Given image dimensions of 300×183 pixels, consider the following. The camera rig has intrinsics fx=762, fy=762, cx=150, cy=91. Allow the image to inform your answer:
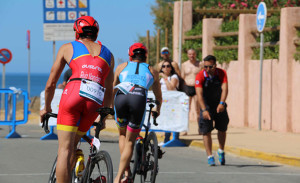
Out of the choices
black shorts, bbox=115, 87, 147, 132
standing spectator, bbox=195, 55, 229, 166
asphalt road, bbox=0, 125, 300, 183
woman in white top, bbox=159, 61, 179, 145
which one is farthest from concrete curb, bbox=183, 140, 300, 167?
black shorts, bbox=115, 87, 147, 132

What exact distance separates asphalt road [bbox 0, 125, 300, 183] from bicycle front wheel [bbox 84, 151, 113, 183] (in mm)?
3047

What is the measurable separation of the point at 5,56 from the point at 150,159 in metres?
19.0

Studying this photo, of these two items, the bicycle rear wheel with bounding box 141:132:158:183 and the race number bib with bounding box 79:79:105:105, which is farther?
the bicycle rear wheel with bounding box 141:132:158:183

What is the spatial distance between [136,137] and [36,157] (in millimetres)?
4012

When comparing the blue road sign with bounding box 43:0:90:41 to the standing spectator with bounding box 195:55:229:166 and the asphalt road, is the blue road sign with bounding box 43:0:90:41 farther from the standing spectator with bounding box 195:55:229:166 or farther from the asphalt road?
the standing spectator with bounding box 195:55:229:166

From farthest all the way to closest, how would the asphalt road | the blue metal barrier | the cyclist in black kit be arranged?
the blue metal barrier < the asphalt road < the cyclist in black kit

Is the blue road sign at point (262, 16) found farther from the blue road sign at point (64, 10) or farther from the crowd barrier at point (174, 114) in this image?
the blue road sign at point (64, 10)

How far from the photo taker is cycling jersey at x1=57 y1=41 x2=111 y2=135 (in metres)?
6.89

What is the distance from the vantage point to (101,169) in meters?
6.75

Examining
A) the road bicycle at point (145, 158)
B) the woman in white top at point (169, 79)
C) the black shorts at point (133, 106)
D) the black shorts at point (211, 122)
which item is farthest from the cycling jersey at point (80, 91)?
the woman in white top at point (169, 79)

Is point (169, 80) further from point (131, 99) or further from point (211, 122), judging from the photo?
point (131, 99)

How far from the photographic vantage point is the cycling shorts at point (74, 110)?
271 inches

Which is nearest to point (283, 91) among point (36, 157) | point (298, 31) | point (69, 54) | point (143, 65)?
point (298, 31)

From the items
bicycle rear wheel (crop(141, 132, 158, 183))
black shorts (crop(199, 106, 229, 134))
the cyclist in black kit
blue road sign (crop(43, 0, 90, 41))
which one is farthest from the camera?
blue road sign (crop(43, 0, 90, 41))
